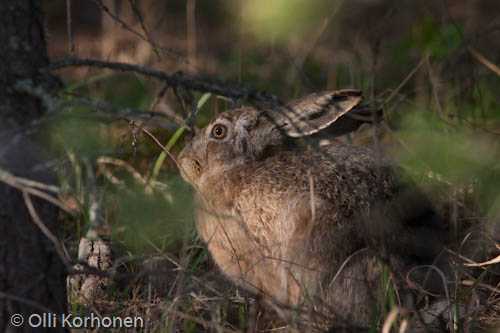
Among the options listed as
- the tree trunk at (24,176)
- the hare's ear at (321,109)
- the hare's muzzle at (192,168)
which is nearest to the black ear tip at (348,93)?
the hare's ear at (321,109)

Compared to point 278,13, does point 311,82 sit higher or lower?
higher

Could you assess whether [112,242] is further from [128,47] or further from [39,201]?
[128,47]

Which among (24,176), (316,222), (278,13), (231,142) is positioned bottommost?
(316,222)

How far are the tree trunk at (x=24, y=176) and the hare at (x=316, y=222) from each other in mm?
798

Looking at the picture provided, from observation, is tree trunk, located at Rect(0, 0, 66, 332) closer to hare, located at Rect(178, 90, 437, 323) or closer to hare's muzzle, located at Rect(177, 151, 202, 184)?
hare, located at Rect(178, 90, 437, 323)

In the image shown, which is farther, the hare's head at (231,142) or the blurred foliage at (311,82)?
the hare's head at (231,142)

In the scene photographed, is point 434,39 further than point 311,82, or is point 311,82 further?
point 434,39

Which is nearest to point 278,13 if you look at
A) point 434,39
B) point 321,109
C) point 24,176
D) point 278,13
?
point 278,13

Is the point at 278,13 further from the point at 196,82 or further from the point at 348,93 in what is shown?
the point at 348,93

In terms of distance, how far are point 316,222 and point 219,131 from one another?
1057mm

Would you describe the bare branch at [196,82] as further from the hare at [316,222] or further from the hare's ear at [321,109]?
the hare's ear at [321,109]

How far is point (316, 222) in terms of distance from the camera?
307 centimetres

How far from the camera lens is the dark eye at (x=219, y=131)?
3.81 metres

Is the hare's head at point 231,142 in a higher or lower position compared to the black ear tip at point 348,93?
lower
